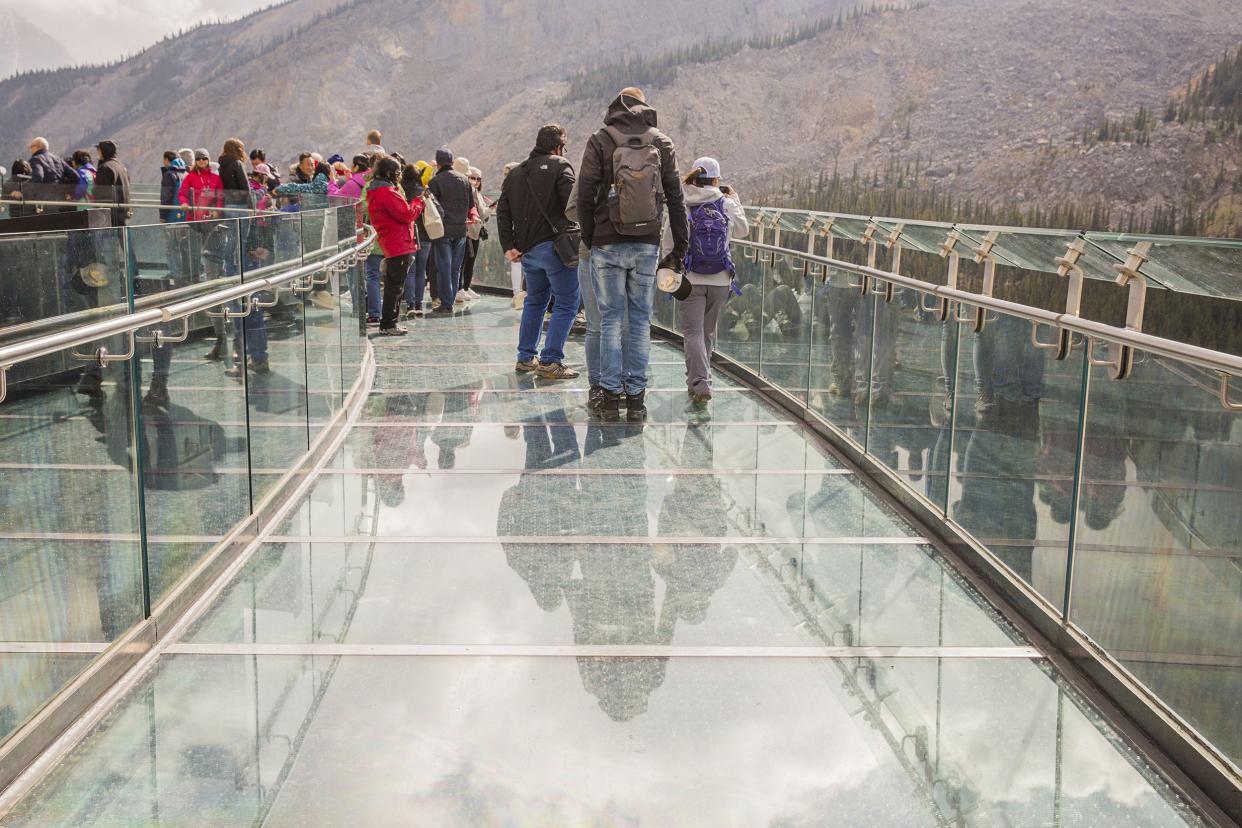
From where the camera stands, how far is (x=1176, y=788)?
3.39 meters

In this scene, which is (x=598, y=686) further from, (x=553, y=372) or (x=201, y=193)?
(x=201, y=193)

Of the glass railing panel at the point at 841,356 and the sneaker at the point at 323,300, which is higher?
the sneaker at the point at 323,300

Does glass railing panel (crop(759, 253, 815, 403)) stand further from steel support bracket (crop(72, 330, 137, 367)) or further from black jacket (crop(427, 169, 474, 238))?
black jacket (crop(427, 169, 474, 238))

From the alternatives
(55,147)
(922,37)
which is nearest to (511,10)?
(922,37)

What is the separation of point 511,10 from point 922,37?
2179 inches

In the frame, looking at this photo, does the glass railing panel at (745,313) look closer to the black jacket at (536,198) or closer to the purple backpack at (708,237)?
the purple backpack at (708,237)

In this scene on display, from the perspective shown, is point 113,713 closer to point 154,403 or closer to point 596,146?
point 154,403

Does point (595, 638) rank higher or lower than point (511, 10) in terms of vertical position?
lower

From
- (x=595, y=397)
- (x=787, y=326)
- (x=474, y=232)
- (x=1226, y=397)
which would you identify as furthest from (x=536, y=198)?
(x=474, y=232)

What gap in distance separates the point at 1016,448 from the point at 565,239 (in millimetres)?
5428

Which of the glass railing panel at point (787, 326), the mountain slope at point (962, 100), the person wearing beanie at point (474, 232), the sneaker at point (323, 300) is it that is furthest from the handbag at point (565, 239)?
the mountain slope at point (962, 100)

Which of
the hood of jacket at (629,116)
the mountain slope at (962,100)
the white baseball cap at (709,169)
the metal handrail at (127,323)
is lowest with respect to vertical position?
the metal handrail at (127,323)

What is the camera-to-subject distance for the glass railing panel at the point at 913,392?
5.84 metres

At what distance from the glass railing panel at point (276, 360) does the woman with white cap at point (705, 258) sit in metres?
2.86
